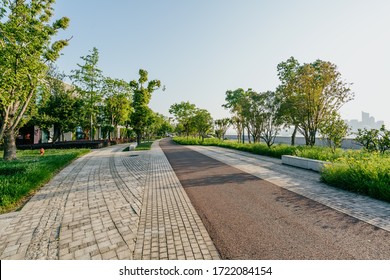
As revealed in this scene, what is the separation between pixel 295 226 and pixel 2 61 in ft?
33.6

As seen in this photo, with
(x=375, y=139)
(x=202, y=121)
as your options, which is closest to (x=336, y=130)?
(x=375, y=139)

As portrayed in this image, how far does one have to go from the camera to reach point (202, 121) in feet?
136

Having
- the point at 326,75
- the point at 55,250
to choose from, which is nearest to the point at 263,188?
the point at 55,250

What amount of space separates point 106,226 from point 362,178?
778 centimetres

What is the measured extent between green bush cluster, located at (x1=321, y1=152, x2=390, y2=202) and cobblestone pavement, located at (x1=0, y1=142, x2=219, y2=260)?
212 inches

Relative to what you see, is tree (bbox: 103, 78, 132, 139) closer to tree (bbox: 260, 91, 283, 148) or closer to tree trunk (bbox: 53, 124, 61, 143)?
tree trunk (bbox: 53, 124, 61, 143)

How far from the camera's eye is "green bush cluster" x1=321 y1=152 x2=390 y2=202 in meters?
5.97

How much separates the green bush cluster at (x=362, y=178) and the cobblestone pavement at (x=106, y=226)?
5.38 meters

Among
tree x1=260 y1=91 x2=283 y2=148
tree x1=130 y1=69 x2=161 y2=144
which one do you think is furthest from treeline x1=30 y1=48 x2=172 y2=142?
tree x1=260 y1=91 x2=283 y2=148

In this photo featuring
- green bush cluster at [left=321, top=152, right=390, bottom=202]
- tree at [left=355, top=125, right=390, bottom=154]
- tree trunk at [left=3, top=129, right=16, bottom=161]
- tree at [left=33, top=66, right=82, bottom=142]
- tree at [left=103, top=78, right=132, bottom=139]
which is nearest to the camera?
green bush cluster at [left=321, top=152, right=390, bottom=202]

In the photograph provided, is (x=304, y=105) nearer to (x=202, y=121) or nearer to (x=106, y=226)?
(x=106, y=226)

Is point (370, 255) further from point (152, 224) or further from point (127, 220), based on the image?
point (127, 220)

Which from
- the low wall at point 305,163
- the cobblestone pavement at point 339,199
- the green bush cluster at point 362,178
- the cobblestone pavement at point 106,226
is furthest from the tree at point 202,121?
the cobblestone pavement at point 106,226
